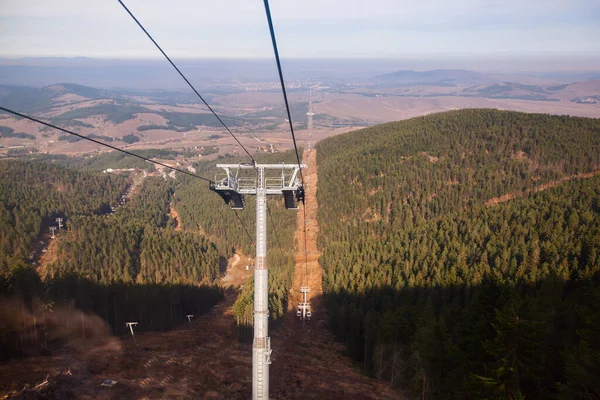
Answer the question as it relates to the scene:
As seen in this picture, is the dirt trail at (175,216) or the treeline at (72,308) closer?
the treeline at (72,308)

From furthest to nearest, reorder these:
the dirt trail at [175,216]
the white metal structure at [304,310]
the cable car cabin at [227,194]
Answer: the dirt trail at [175,216], the white metal structure at [304,310], the cable car cabin at [227,194]

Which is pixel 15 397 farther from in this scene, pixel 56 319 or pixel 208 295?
pixel 208 295

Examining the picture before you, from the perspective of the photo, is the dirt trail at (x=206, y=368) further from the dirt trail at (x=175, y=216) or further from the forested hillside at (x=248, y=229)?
Result: the dirt trail at (x=175, y=216)

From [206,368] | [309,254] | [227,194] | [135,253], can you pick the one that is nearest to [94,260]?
[135,253]

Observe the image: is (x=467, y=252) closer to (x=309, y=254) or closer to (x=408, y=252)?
(x=408, y=252)

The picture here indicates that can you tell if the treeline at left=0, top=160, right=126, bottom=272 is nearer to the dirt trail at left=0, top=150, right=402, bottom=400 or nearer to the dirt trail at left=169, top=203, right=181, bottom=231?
the dirt trail at left=169, top=203, right=181, bottom=231

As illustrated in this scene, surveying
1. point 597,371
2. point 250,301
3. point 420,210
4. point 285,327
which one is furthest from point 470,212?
point 597,371

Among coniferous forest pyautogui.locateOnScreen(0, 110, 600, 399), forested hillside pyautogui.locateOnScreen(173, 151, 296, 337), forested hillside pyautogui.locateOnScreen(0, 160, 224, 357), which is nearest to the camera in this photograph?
coniferous forest pyautogui.locateOnScreen(0, 110, 600, 399)

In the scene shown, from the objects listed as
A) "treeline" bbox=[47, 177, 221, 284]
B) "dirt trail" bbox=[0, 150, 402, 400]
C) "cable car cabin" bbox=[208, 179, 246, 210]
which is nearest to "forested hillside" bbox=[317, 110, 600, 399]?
"dirt trail" bbox=[0, 150, 402, 400]

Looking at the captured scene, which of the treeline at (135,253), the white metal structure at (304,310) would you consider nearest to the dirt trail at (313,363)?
the white metal structure at (304,310)
